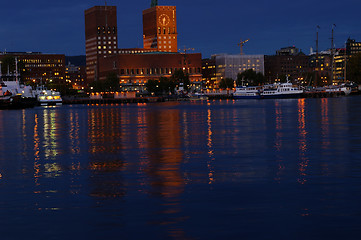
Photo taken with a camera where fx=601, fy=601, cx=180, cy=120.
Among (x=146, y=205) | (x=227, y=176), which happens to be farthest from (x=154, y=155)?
(x=146, y=205)

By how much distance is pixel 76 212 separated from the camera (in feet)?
59.9

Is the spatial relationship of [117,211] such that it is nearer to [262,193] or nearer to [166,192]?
[166,192]

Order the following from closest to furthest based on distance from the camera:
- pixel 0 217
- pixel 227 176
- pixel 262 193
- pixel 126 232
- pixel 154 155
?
pixel 126 232 → pixel 0 217 → pixel 262 193 → pixel 227 176 → pixel 154 155

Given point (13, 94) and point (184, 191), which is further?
point (13, 94)

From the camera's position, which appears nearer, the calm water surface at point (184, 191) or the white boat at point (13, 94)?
the calm water surface at point (184, 191)

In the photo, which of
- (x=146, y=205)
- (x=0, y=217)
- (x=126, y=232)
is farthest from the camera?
(x=146, y=205)

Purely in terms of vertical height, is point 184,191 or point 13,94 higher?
point 13,94

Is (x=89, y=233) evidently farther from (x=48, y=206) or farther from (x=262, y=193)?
(x=262, y=193)

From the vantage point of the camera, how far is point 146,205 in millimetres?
19109

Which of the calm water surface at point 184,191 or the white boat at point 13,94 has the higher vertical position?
the white boat at point 13,94

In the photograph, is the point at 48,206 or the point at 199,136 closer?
the point at 48,206

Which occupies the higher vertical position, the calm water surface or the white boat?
the white boat

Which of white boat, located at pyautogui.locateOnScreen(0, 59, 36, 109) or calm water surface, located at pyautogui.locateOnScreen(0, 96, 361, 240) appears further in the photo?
white boat, located at pyautogui.locateOnScreen(0, 59, 36, 109)

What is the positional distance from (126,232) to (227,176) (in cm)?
973
